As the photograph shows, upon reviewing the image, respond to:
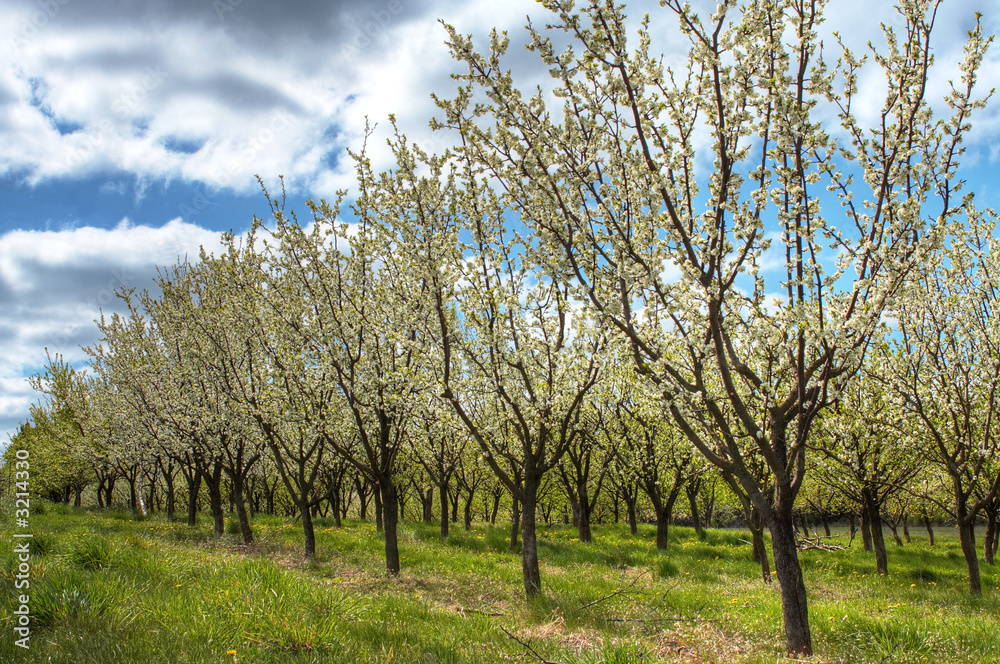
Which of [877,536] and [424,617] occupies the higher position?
[424,617]

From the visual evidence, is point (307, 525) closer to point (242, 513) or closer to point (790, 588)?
point (242, 513)

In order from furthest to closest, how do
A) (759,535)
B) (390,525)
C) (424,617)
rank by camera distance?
(759,535), (390,525), (424,617)

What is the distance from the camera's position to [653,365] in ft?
20.2

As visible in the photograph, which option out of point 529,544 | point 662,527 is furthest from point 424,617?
point 662,527

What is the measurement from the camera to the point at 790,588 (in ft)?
19.6

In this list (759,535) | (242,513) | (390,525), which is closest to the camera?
(390,525)

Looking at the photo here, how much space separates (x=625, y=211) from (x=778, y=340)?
2.45 m

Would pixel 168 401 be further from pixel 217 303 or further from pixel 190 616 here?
pixel 190 616

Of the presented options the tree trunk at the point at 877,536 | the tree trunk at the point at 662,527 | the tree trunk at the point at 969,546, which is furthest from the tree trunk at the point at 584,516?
the tree trunk at the point at 969,546

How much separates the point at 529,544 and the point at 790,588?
14.8 ft

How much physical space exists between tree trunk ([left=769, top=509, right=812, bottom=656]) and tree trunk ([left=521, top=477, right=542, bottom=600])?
401 cm

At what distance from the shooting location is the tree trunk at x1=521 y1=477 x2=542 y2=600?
905cm

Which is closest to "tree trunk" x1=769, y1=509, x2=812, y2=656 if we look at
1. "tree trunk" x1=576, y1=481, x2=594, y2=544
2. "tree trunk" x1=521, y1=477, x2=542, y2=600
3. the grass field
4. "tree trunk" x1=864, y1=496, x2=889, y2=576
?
the grass field

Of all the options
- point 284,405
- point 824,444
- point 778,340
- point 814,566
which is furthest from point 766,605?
point 284,405
